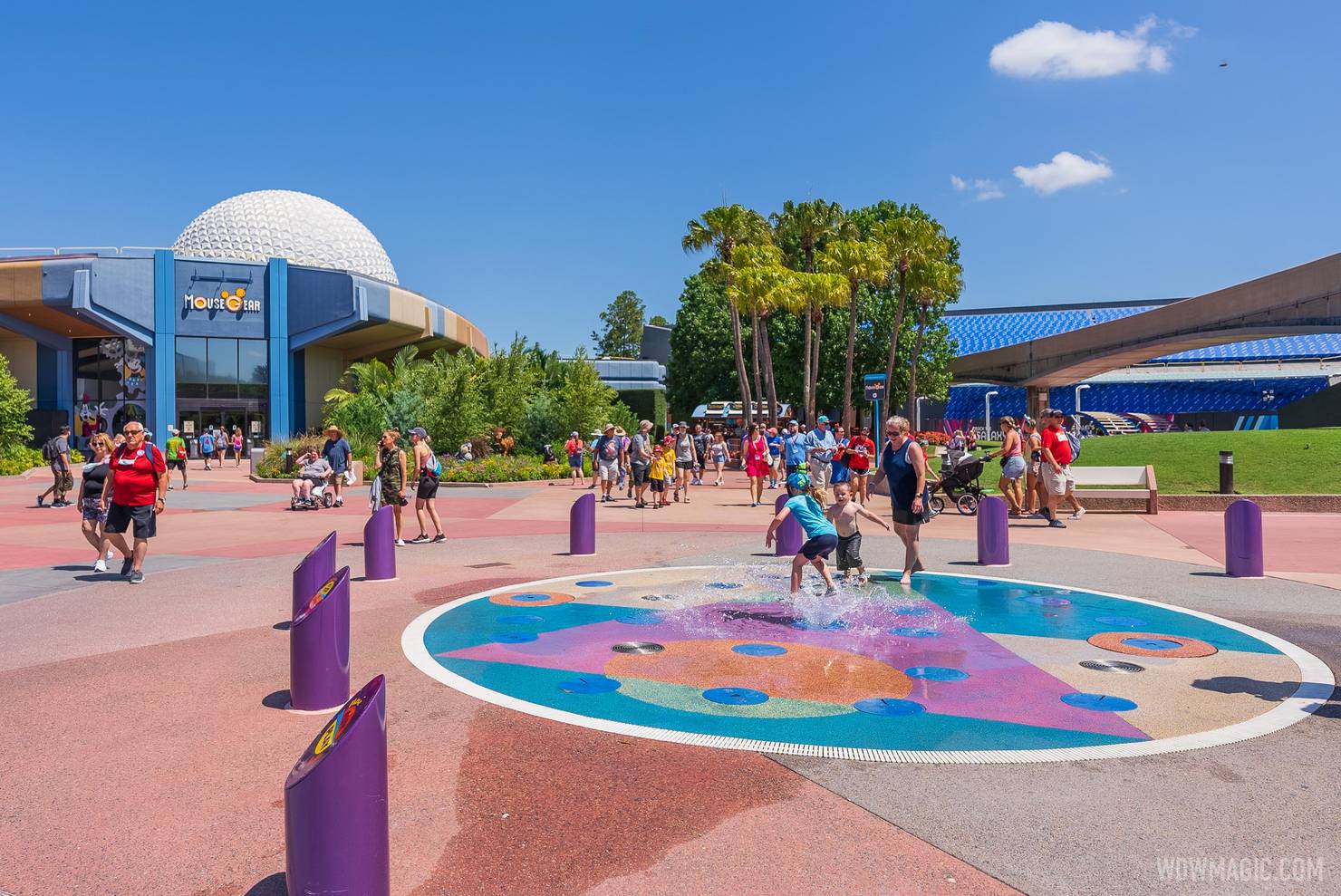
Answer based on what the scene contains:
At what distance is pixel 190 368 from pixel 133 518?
39863 millimetres

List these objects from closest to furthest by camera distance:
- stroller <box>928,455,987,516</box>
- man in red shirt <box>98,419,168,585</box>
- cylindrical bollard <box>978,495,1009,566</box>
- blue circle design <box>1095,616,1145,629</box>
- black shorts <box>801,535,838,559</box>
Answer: blue circle design <box>1095,616,1145,629</box> < black shorts <box>801,535,838,559</box> < man in red shirt <box>98,419,168,585</box> < cylindrical bollard <box>978,495,1009,566</box> < stroller <box>928,455,987,516</box>

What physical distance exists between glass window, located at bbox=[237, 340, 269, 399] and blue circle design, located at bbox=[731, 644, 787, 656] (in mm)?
44790

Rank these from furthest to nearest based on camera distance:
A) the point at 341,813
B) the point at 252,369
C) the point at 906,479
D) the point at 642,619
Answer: the point at 252,369
the point at 906,479
the point at 642,619
the point at 341,813

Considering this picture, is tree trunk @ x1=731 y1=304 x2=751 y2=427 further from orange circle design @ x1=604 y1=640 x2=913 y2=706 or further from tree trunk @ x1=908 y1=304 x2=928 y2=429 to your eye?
orange circle design @ x1=604 y1=640 x2=913 y2=706

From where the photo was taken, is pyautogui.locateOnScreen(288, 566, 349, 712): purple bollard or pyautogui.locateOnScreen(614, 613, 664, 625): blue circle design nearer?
pyautogui.locateOnScreen(288, 566, 349, 712): purple bollard

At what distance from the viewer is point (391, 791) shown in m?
4.17

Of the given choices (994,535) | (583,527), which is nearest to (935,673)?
(994,535)

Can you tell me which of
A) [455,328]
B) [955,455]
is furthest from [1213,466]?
[455,328]

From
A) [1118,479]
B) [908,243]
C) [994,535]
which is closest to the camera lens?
[994,535]

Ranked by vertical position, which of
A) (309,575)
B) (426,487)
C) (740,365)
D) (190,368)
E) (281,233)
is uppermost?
(281,233)

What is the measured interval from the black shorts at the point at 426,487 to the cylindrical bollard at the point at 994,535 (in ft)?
23.5

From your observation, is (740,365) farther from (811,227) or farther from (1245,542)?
(1245,542)

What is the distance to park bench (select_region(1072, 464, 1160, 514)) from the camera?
55.9 ft

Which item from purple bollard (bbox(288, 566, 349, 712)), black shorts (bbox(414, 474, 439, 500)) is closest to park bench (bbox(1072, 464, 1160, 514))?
black shorts (bbox(414, 474, 439, 500))
